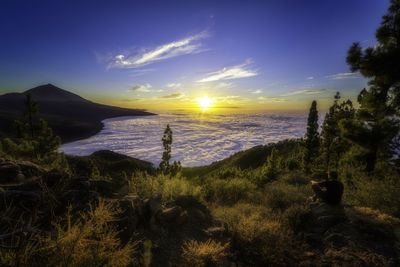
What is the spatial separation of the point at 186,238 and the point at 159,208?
3.13 feet

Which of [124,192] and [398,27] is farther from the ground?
[398,27]

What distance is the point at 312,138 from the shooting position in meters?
39.9

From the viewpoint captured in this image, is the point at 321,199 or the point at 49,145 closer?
the point at 321,199

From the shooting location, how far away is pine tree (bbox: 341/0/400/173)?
9695mm

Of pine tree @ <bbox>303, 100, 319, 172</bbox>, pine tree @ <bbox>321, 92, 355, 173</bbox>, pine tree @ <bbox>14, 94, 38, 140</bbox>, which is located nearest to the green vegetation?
pine tree @ <bbox>321, 92, 355, 173</bbox>

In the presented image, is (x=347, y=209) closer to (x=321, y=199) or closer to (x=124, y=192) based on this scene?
(x=321, y=199)

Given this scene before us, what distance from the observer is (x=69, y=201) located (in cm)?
519

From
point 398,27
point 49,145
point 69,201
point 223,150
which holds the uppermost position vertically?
point 398,27

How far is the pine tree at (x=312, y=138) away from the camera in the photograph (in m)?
38.7

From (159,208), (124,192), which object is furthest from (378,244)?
(124,192)

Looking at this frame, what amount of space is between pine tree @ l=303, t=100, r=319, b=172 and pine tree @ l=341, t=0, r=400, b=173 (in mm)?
26873

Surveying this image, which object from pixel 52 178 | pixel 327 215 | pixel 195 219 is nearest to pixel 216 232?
pixel 195 219

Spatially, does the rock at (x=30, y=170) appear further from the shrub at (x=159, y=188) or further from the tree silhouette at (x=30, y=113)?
the tree silhouette at (x=30, y=113)

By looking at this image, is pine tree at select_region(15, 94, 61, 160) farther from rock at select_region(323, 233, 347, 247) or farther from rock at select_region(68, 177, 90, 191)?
rock at select_region(323, 233, 347, 247)
